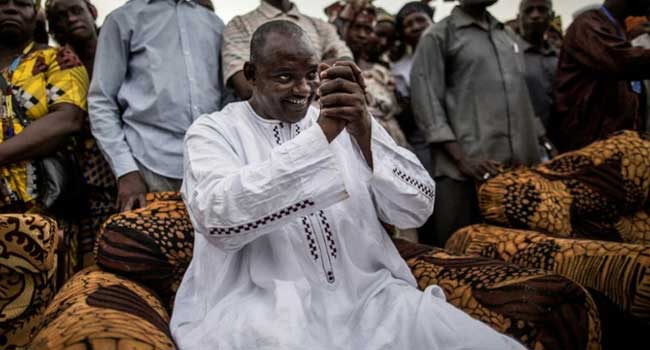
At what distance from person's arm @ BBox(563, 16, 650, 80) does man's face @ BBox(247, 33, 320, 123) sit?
2596mm

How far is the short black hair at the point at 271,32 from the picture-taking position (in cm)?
223

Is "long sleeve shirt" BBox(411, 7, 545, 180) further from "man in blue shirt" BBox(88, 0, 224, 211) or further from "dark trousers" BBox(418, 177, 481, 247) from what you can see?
"man in blue shirt" BBox(88, 0, 224, 211)

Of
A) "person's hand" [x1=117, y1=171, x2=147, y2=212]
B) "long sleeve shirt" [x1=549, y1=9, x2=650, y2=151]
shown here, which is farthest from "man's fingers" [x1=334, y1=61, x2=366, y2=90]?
"long sleeve shirt" [x1=549, y1=9, x2=650, y2=151]

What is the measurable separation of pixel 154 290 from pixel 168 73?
133cm

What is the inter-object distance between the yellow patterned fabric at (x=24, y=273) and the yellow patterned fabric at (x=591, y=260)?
183cm

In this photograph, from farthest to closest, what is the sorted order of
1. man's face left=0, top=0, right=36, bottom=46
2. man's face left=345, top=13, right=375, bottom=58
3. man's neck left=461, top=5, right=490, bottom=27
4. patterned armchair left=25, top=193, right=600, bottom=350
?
man's face left=345, top=13, right=375, bottom=58, man's neck left=461, top=5, right=490, bottom=27, man's face left=0, top=0, right=36, bottom=46, patterned armchair left=25, top=193, right=600, bottom=350

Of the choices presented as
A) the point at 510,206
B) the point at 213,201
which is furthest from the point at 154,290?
the point at 510,206

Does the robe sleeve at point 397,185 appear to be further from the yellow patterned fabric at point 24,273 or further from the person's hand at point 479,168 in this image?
the person's hand at point 479,168

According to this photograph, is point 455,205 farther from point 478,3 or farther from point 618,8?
point 618,8

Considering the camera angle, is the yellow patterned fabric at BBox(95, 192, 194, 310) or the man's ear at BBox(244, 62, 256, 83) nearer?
the yellow patterned fabric at BBox(95, 192, 194, 310)

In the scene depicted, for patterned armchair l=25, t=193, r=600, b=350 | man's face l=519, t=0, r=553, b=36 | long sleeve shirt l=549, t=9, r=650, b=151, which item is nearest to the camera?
patterned armchair l=25, t=193, r=600, b=350

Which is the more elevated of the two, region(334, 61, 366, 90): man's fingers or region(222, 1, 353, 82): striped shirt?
region(334, 61, 366, 90): man's fingers

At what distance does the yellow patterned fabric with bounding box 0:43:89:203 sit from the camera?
2.94 m

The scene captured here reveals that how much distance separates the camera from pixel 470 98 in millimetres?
3939
